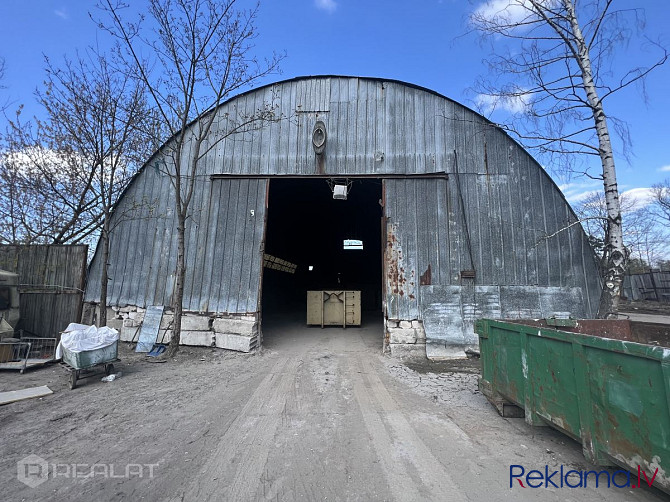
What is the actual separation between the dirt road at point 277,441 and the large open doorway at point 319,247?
6079 millimetres

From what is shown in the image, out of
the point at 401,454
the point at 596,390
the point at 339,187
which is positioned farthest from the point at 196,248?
the point at 596,390

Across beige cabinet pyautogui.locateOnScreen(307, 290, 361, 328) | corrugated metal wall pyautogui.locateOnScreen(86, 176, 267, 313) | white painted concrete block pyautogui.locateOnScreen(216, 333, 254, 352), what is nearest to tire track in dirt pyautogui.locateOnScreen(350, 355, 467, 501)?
white painted concrete block pyautogui.locateOnScreen(216, 333, 254, 352)

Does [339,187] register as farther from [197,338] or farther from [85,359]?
[85,359]

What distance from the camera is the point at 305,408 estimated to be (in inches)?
182

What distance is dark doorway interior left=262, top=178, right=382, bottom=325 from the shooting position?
14.8 meters

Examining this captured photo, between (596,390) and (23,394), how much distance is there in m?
8.12

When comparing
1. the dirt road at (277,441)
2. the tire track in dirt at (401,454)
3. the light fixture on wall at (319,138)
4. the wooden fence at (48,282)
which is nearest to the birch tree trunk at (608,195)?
the dirt road at (277,441)

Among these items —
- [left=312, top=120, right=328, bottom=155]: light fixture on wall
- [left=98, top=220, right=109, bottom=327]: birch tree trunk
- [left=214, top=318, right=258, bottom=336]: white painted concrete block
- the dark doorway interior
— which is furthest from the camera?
the dark doorway interior

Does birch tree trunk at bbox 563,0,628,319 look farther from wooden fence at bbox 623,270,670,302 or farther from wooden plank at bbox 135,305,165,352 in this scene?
wooden fence at bbox 623,270,670,302

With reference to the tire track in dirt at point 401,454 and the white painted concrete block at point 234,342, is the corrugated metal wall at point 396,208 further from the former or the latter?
the tire track in dirt at point 401,454

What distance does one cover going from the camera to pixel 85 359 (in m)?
5.56

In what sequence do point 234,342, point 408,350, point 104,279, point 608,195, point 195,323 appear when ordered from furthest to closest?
1. point 104,279
2. point 195,323
3. point 234,342
4. point 408,350
5. point 608,195

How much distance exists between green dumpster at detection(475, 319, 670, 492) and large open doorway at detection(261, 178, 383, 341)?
8947 mm

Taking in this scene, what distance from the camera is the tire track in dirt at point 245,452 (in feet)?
8.84
